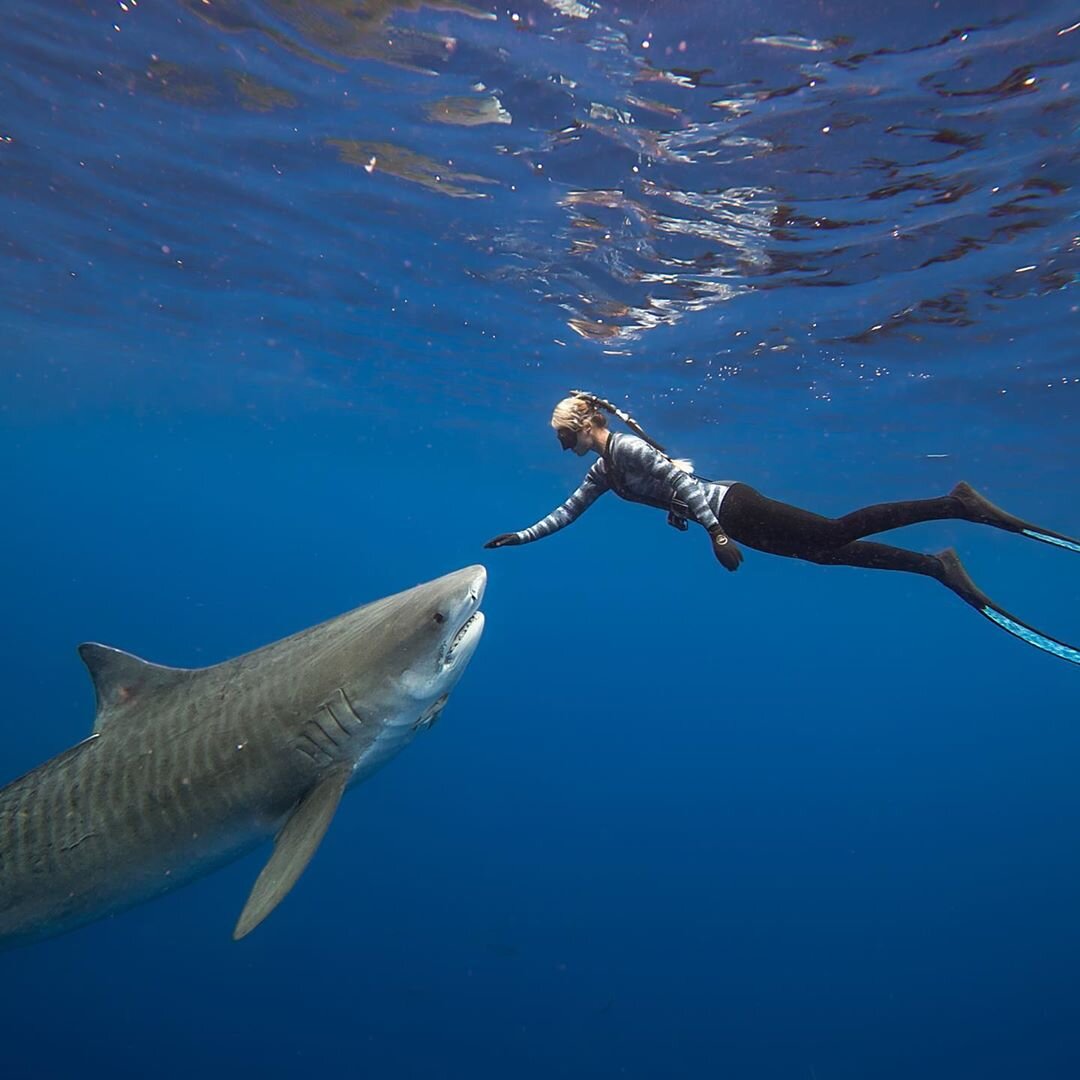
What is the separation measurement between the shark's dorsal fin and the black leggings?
4.46m

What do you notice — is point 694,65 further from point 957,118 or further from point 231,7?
point 231,7

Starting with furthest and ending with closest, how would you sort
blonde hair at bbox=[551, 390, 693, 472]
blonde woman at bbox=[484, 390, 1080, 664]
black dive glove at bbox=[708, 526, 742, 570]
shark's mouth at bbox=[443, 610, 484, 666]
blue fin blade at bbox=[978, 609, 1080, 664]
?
1. blonde hair at bbox=[551, 390, 693, 472]
2. blonde woman at bbox=[484, 390, 1080, 664]
3. blue fin blade at bbox=[978, 609, 1080, 664]
4. black dive glove at bbox=[708, 526, 742, 570]
5. shark's mouth at bbox=[443, 610, 484, 666]

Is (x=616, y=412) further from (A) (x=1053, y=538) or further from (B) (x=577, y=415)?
(A) (x=1053, y=538)

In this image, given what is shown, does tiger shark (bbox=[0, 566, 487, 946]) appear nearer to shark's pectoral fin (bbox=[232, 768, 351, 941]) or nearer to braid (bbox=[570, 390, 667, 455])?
shark's pectoral fin (bbox=[232, 768, 351, 941])

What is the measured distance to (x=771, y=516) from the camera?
5.93 m

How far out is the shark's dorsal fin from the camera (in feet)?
14.9

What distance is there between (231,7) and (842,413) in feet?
64.1

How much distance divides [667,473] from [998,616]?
2885 millimetres

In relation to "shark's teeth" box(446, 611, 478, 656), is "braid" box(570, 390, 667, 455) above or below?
above

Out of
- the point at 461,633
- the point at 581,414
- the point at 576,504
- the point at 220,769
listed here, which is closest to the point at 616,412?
the point at 581,414

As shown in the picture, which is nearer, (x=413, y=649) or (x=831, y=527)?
(x=413, y=649)

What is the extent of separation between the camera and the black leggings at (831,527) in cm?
564

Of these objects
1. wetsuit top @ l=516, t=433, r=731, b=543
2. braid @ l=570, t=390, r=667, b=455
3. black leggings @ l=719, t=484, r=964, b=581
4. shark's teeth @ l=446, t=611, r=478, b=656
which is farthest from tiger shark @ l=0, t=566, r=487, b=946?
black leggings @ l=719, t=484, r=964, b=581

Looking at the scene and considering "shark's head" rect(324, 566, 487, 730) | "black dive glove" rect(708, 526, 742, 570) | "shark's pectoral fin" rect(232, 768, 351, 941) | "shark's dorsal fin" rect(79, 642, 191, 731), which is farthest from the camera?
"black dive glove" rect(708, 526, 742, 570)
